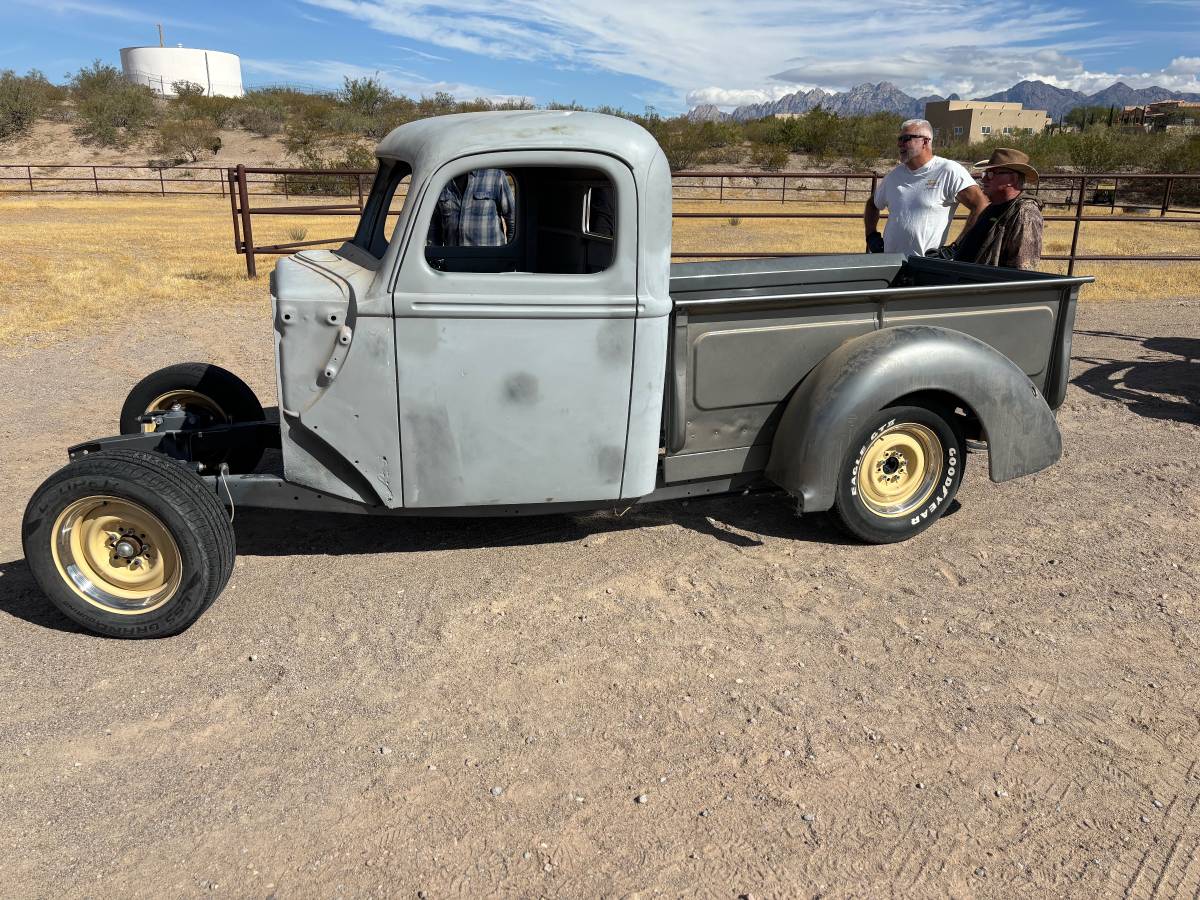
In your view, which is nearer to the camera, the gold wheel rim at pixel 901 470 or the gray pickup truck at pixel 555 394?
the gray pickup truck at pixel 555 394

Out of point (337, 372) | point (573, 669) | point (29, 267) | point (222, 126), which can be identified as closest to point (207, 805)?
point (573, 669)

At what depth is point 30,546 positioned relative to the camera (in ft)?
11.2

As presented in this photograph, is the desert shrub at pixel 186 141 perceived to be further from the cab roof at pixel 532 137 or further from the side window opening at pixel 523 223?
the cab roof at pixel 532 137

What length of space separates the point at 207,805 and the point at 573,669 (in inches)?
49.7

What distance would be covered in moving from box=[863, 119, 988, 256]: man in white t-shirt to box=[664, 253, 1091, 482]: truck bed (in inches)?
50.3

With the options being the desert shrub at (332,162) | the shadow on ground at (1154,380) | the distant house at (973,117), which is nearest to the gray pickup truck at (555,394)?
the shadow on ground at (1154,380)

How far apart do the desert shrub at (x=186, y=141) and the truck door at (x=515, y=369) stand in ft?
124

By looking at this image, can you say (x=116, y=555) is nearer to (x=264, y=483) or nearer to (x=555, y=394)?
(x=264, y=483)

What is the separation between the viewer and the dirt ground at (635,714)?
8.10 ft

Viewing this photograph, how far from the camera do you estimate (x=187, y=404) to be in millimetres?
4828

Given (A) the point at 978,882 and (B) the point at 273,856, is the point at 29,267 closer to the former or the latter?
(B) the point at 273,856

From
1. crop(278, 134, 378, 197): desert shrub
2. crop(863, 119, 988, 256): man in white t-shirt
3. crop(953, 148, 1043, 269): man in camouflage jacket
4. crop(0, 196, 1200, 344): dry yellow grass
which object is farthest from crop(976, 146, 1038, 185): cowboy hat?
crop(278, 134, 378, 197): desert shrub

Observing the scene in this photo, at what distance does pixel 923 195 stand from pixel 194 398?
4474 mm

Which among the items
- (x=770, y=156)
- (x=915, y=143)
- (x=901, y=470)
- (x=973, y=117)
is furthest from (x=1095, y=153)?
(x=973, y=117)
